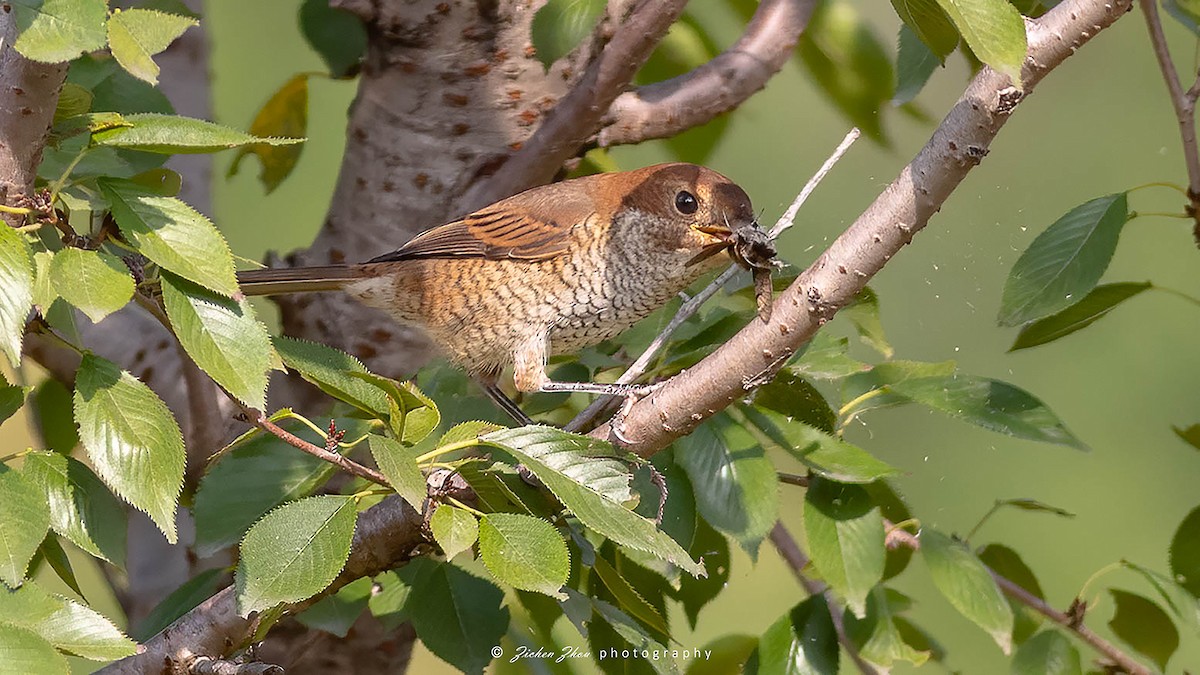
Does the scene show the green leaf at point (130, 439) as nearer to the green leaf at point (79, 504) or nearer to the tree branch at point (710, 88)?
the green leaf at point (79, 504)

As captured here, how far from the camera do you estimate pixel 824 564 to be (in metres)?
1.82

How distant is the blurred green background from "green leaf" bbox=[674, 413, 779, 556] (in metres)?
2.47

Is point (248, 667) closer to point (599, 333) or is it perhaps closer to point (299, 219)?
point (599, 333)

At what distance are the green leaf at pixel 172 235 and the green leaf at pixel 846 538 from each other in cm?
100

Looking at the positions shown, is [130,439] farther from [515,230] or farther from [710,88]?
[710,88]

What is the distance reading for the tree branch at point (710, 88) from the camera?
2.55 meters

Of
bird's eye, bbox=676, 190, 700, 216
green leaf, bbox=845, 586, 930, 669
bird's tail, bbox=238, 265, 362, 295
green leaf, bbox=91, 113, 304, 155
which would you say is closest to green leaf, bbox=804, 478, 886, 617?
green leaf, bbox=845, 586, 930, 669

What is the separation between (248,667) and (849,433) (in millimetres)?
1270

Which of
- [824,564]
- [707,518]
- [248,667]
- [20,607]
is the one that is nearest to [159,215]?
[20,607]

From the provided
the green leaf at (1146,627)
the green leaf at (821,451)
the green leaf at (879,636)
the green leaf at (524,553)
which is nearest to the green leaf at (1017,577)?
the green leaf at (1146,627)

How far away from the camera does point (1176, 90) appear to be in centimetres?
196

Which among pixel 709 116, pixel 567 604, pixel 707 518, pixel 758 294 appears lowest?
pixel 567 604

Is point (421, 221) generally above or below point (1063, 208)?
below

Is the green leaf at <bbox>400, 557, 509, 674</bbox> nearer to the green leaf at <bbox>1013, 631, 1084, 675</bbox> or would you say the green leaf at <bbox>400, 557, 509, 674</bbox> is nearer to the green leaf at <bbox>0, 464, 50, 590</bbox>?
the green leaf at <bbox>0, 464, 50, 590</bbox>
